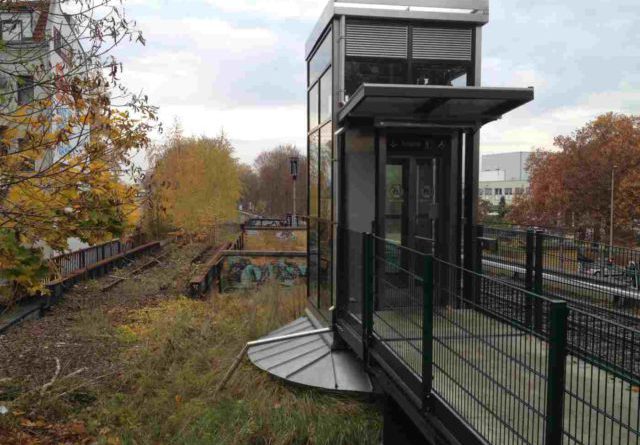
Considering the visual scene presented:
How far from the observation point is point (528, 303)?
3.79 meters

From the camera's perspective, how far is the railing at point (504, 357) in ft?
8.54

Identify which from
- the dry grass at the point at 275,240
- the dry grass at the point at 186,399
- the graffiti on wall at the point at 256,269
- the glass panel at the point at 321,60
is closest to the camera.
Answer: the dry grass at the point at 186,399

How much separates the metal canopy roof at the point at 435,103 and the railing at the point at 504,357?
165 cm

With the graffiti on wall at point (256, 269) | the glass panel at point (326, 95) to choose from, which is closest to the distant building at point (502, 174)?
the graffiti on wall at point (256, 269)

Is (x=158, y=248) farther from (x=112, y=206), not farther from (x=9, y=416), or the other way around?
(x=112, y=206)

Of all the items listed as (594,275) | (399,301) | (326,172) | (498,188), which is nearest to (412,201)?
(326,172)

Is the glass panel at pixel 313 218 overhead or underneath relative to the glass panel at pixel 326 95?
underneath

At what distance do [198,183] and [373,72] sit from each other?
105 ft

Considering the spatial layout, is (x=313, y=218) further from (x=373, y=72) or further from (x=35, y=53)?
(x=35, y=53)

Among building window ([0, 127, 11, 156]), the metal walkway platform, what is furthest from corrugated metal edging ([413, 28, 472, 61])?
building window ([0, 127, 11, 156])

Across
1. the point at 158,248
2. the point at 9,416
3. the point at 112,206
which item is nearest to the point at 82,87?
the point at 112,206

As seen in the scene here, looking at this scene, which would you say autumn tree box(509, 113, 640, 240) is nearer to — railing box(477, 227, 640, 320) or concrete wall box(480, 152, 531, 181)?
railing box(477, 227, 640, 320)

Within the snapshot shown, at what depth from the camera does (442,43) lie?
7539 mm

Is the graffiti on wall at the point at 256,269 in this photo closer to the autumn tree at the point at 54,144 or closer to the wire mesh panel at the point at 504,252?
the wire mesh panel at the point at 504,252
